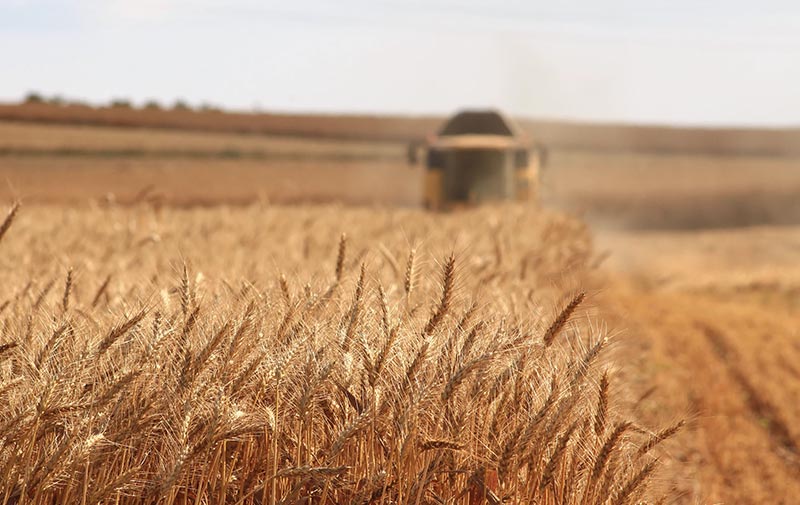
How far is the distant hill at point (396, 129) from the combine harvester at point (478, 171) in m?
20.9

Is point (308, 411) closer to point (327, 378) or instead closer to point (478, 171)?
point (327, 378)

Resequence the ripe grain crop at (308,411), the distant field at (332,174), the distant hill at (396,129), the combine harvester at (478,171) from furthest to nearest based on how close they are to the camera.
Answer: the distant hill at (396,129)
the distant field at (332,174)
the combine harvester at (478,171)
the ripe grain crop at (308,411)

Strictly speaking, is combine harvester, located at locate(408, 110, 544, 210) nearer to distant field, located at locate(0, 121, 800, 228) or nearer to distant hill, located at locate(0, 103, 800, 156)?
distant field, located at locate(0, 121, 800, 228)

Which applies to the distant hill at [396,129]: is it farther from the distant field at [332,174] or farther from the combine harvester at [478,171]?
the combine harvester at [478,171]

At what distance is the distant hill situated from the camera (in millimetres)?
33906

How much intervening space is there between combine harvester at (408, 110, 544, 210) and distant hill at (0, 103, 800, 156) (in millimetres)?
20905

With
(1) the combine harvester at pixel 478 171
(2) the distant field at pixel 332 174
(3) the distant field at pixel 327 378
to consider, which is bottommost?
(2) the distant field at pixel 332 174

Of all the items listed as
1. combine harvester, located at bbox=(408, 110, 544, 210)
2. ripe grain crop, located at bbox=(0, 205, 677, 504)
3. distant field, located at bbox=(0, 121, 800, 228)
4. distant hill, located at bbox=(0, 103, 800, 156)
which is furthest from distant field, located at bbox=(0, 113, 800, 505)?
distant hill, located at bbox=(0, 103, 800, 156)

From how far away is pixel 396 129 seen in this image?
42844mm

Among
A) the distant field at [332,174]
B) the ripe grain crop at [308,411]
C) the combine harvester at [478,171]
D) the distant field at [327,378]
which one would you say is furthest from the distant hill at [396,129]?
the ripe grain crop at [308,411]

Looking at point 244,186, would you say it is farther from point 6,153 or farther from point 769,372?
point 769,372

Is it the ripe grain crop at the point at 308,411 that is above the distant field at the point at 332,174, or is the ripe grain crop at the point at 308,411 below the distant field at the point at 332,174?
above

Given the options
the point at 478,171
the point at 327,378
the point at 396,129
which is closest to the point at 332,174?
the point at 396,129

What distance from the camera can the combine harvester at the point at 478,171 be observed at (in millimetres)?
13945
